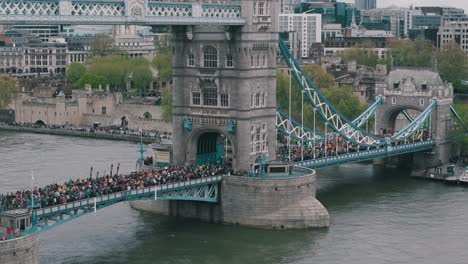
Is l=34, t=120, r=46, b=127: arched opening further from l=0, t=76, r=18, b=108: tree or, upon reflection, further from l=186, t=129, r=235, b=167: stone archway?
l=186, t=129, r=235, b=167: stone archway

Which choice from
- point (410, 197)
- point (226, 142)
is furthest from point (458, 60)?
point (226, 142)

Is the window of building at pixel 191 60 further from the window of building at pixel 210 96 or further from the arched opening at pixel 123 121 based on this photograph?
the arched opening at pixel 123 121

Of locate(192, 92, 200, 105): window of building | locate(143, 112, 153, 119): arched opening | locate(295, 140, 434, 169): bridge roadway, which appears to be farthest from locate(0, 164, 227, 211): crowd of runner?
locate(143, 112, 153, 119): arched opening

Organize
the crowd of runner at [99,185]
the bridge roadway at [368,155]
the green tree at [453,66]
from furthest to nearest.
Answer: the green tree at [453,66] < the bridge roadway at [368,155] < the crowd of runner at [99,185]

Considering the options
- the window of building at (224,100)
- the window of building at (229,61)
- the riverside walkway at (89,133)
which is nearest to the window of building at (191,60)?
the window of building at (229,61)

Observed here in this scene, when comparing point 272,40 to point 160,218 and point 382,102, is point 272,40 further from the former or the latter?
point 382,102

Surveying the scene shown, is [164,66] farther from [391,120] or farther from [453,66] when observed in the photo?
[391,120]

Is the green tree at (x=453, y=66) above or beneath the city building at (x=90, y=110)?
above
